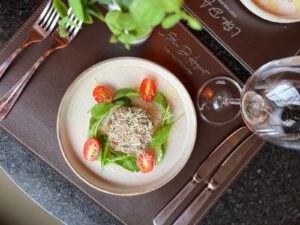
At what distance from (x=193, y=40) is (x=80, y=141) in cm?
29

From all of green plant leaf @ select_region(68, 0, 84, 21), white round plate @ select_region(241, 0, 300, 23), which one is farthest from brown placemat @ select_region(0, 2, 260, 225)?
green plant leaf @ select_region(68, 0, 84, 21)

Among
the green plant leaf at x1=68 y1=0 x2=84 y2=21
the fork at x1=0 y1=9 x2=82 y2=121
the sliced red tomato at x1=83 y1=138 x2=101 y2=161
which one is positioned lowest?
the sliced red tomato at x1=83 y1=138 x2=101 y2=161

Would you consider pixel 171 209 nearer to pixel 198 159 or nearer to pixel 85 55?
pixel 198 159

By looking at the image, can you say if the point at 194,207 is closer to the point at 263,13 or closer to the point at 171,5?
the point at 263,13

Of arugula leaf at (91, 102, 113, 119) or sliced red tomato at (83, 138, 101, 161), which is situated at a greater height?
arugula leaf at (91, 102, 113, 119)

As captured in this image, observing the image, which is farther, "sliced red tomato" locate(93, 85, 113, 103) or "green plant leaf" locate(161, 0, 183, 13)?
"sliced red tomato" locate(93, 85, 113, 103)

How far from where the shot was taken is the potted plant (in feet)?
1.37

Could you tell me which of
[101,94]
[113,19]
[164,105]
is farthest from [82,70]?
[113,19]

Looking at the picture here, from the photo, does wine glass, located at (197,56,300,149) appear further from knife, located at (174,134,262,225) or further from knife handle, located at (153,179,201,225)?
knife handle, located at (153,179,201,225)

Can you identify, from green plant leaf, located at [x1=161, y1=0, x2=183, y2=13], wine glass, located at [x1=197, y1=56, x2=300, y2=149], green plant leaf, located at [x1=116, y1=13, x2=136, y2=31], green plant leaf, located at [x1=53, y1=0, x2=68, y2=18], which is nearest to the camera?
green plant leaf, located at [x1=161, y1=0, x2=183, y2=13]

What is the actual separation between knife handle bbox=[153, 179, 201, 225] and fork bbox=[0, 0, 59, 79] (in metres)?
0.40

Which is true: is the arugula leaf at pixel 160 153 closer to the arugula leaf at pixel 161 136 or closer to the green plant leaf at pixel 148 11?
the arugula leaf at pixel 161 136

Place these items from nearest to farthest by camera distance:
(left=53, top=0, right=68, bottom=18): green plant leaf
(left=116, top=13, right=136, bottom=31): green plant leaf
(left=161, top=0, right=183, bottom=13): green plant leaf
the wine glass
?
(left=161, top=0, right=183, bottom=13): green plant leaf → (left=116, top=13, right=136, bottom=31): green plant leaf → (left=53, top=0, right=68, bottom=18): green plant leaf → the wine glass

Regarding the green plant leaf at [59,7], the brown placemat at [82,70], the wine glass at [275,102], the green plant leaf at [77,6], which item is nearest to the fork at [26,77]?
the brown placemat at [82,70]
